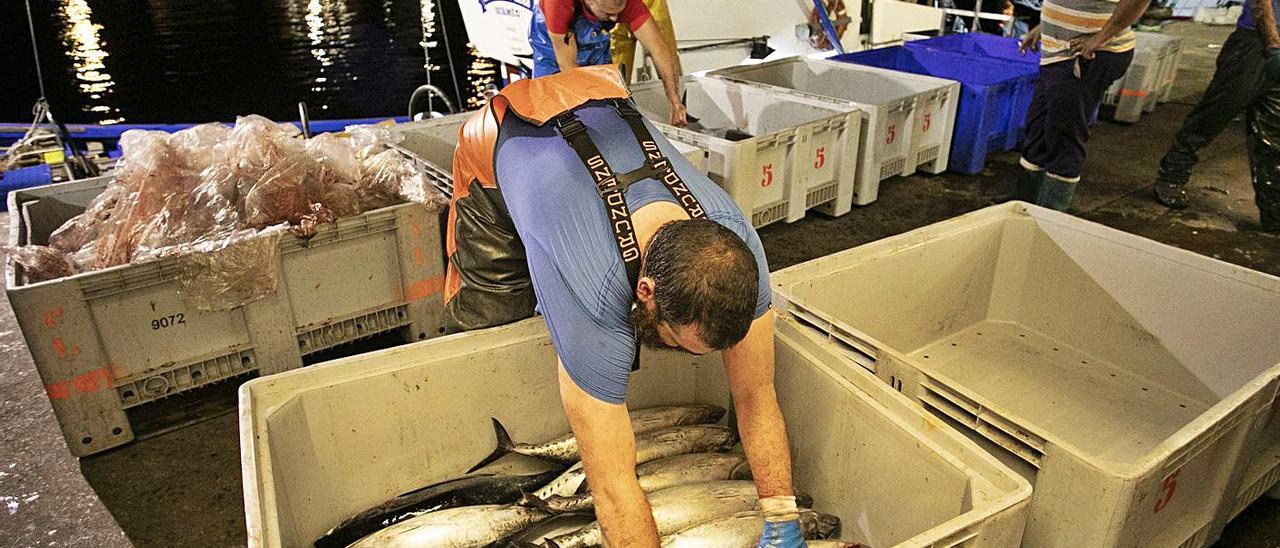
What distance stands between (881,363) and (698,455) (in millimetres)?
635

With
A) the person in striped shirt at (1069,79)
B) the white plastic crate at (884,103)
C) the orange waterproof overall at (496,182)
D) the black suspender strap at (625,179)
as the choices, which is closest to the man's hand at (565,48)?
the orange waterproof overall at (496,182)

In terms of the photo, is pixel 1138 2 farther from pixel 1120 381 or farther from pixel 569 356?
pixel 569 356

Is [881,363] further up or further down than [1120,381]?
further up

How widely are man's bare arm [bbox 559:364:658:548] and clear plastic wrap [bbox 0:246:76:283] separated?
2.21m

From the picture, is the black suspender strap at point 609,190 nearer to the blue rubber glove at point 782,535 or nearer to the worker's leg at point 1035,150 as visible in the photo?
the blue rubber glove at point 782,535

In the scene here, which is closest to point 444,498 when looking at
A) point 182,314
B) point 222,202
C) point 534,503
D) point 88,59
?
point 534,503

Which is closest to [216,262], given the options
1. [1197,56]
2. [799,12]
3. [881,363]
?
[881,363]

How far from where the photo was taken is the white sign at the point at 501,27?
5.68 m

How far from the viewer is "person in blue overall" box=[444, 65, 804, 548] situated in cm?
150

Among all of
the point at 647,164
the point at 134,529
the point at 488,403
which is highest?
the point at 647,164

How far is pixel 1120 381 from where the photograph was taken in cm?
284

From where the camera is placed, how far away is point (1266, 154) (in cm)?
454

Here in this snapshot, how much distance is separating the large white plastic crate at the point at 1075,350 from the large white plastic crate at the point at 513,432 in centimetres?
16

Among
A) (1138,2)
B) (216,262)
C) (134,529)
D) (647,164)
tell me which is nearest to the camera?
(647,164)
